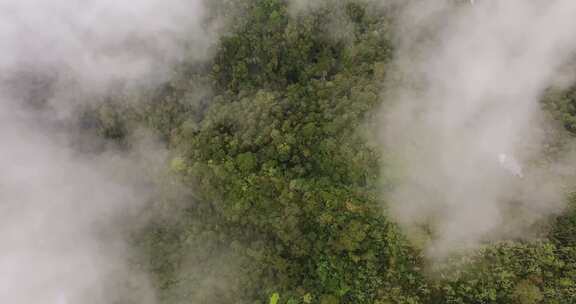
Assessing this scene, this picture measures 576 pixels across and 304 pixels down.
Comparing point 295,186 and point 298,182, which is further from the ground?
point 298,182

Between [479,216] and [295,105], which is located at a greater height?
[295,105]

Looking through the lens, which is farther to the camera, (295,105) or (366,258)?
(295,105)

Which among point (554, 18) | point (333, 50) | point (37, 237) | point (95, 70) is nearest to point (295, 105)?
point (333, 50)

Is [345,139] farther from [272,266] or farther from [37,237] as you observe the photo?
[37,237]

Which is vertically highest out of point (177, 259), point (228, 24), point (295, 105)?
point (228, 24)
